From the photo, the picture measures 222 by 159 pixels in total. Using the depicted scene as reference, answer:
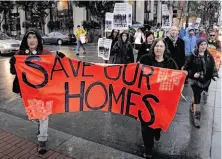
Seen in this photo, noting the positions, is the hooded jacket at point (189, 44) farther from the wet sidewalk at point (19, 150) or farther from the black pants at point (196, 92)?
the wet sidewalk at point (19, 150)

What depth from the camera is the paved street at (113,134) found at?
4.38 meters

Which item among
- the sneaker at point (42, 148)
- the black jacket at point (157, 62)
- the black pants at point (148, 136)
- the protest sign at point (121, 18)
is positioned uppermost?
the protest sign at point (121, 18)

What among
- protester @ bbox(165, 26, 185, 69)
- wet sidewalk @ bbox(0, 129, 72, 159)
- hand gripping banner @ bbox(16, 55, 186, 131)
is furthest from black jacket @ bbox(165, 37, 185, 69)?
wet sidewalk @ bbox(0, 129, 72, 159)

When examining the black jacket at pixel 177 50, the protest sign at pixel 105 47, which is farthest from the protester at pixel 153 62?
the protest sign at pixel 105 47

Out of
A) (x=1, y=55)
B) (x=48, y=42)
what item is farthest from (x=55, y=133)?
(x=48, y=42)

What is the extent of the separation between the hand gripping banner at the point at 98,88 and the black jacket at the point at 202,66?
61.4 inches

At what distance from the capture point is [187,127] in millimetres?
5418

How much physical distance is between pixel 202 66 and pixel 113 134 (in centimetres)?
207

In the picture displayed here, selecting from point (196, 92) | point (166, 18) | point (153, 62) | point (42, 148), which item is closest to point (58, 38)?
point (166, 18)

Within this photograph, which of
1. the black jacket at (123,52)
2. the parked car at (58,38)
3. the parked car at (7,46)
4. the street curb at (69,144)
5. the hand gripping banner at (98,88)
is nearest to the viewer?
the hand gripping banner at (98,88)

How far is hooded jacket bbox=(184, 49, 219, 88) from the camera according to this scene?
5391 millimetres

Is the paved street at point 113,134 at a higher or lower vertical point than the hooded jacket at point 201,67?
lower

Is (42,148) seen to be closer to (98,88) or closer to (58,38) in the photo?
(98,88)

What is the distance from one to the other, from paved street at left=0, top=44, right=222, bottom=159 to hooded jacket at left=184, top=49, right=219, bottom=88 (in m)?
0.85
